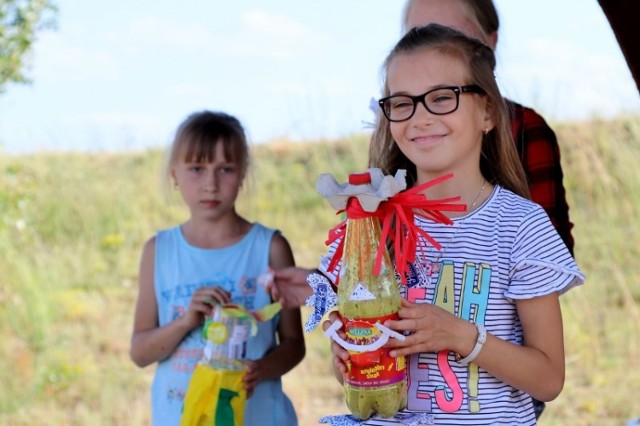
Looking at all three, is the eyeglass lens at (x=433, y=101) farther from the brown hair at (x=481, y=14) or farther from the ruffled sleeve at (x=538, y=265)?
the brown hair at (x=481, y=14)

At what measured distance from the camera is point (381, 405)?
199cm

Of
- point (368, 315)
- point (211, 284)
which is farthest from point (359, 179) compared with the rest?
point (211, 284)

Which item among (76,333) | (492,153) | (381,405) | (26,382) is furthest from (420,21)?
(76,333)

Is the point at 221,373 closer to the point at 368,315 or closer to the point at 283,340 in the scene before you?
the point at 283,340

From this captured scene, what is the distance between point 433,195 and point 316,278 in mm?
384

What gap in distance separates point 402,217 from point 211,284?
1.38 m

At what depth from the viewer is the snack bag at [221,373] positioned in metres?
2.86

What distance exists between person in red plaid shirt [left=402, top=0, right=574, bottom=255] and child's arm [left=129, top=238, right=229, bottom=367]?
1028 millimetres

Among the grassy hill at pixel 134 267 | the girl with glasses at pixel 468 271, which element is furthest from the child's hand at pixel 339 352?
the grassy hill at pixel 134 267

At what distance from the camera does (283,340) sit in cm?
329

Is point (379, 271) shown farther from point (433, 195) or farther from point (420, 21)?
point (420, 21)

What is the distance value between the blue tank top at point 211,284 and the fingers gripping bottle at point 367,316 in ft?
→ 4.06

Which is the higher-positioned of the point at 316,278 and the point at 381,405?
the point at 316,278

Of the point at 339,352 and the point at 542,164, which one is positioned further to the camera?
the point at 542,164
